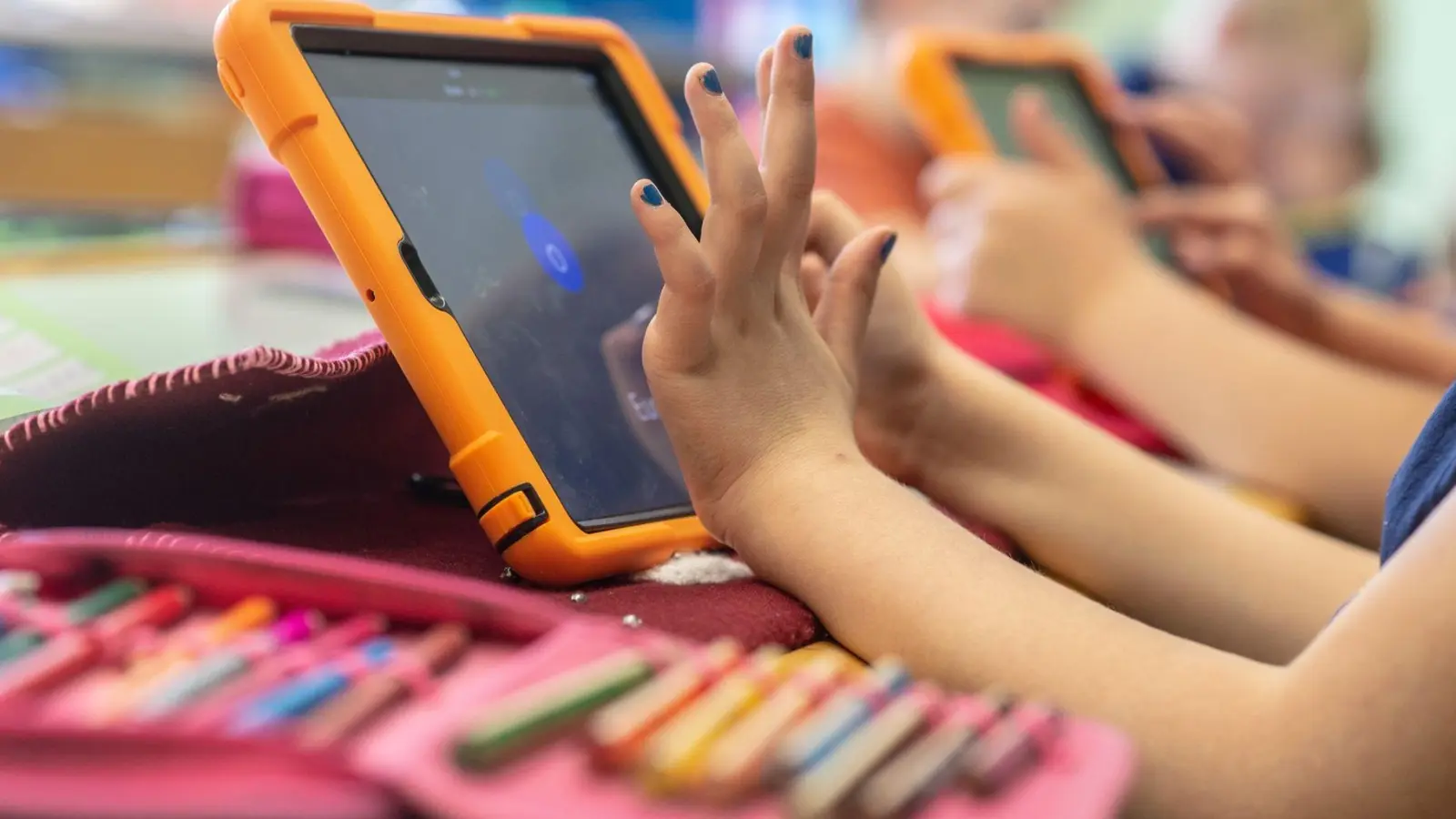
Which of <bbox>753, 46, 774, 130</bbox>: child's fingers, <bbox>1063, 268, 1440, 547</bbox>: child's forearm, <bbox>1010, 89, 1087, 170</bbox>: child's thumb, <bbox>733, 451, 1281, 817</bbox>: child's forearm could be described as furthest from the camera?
<bbox>1010, 89, 1087, 170</bbox>: child's thumb

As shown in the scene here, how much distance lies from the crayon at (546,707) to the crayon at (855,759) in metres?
0.04

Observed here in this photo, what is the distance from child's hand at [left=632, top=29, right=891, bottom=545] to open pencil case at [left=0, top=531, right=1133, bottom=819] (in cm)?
10

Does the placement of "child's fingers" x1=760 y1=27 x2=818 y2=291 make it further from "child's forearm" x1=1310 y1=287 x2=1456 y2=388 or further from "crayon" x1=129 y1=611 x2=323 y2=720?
"child's forearm" x1=1310 y1=287 x2=1456 y2=388

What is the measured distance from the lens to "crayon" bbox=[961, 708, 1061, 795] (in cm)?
24

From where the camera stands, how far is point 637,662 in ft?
0.81

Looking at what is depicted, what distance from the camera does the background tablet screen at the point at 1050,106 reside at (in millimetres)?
809

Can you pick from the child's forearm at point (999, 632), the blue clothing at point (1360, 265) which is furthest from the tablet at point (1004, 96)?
the blue clothing at point (1360, 265)

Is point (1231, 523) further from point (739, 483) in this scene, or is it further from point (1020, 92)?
point (1020, 92)

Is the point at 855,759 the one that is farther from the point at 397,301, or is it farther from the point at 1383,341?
the point at 1383,341

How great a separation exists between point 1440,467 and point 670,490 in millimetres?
232

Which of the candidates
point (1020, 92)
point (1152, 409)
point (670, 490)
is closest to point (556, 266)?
point (670, 490)

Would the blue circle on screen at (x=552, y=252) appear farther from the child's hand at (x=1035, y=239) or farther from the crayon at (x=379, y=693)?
the child's hand at (x=1035, y=239)

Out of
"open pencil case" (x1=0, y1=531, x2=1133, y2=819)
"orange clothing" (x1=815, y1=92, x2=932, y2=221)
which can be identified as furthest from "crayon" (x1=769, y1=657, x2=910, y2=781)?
"orange clothing" (x1=815, y1=92, x2=932, y2=221)

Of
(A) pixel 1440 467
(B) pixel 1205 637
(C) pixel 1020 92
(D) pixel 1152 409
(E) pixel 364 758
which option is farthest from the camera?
(C) pixel 1020 92
